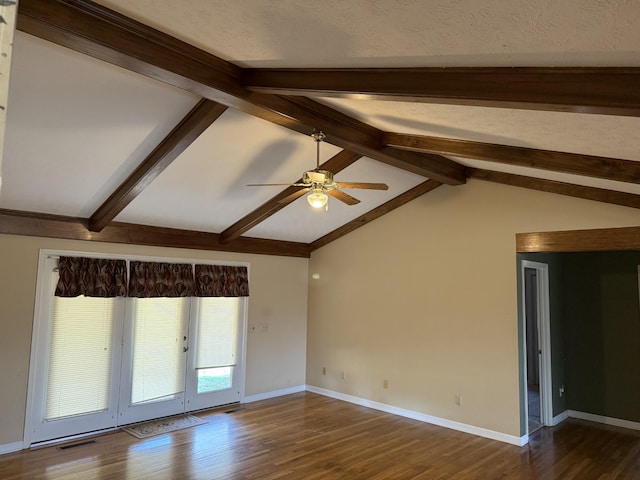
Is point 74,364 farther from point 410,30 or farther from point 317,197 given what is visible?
point 410,30

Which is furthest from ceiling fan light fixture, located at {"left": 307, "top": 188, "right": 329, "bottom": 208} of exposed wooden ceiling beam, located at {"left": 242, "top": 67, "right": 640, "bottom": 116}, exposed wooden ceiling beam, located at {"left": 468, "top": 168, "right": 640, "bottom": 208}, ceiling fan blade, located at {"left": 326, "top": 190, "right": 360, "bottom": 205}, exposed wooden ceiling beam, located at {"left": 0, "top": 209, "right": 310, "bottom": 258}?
exposed wooden ceiling beam, located at {"left": 0, "top": 209, "right": 310, "bottom": 258}

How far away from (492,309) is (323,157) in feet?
9.18


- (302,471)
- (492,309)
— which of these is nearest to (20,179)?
(302,471)

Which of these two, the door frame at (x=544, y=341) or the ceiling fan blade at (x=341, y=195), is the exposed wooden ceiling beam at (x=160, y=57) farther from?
the door frame at (x=544, y=341)

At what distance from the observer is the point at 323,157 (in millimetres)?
5055

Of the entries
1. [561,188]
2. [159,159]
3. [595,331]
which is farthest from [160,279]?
[595,331]

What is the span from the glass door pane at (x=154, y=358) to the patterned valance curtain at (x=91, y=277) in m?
0.35

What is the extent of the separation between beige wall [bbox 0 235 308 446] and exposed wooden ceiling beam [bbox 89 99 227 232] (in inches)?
24.8

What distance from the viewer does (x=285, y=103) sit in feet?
11.7

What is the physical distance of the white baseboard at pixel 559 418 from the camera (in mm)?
5922

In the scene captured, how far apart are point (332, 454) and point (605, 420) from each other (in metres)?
3.94

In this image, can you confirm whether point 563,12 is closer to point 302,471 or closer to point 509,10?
point 509,10

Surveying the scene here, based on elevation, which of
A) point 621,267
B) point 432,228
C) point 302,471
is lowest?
point 302,471

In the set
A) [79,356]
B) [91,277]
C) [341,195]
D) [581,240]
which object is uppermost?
[341,195]
